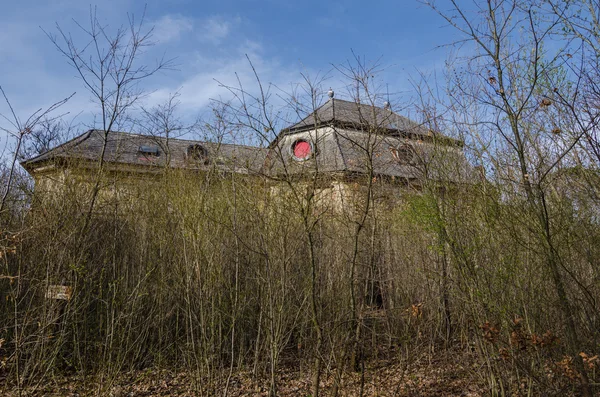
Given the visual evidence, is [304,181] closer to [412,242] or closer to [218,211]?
[218,211]

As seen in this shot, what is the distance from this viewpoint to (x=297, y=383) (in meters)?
5.39

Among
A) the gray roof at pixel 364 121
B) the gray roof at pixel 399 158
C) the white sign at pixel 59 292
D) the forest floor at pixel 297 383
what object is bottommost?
the forest floor at pixel 297 383

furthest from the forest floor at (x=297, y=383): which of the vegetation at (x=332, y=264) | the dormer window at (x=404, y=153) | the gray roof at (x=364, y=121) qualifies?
the gray roof at (x=364, y=121)

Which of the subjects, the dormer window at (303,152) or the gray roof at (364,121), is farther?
the dormer window at (303,152)

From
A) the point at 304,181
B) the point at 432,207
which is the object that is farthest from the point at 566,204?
the point at 304,181

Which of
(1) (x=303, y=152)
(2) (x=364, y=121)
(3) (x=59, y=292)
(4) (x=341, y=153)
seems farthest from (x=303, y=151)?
(3) (x=59, y=292)

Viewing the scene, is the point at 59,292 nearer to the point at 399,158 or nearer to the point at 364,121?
the point at 364,121

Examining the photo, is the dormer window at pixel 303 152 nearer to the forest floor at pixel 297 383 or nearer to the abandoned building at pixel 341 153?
Answer: the abandoned building at pixel 341 153

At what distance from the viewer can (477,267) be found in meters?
4.07

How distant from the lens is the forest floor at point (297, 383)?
15.9 ft

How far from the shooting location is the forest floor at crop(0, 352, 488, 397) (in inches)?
191

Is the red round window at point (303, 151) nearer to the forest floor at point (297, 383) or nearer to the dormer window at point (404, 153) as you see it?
the dormer window at point (404, 153)

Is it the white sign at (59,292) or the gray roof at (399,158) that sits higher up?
the gray roof at (399,158)

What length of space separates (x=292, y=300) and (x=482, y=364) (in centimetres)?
200
